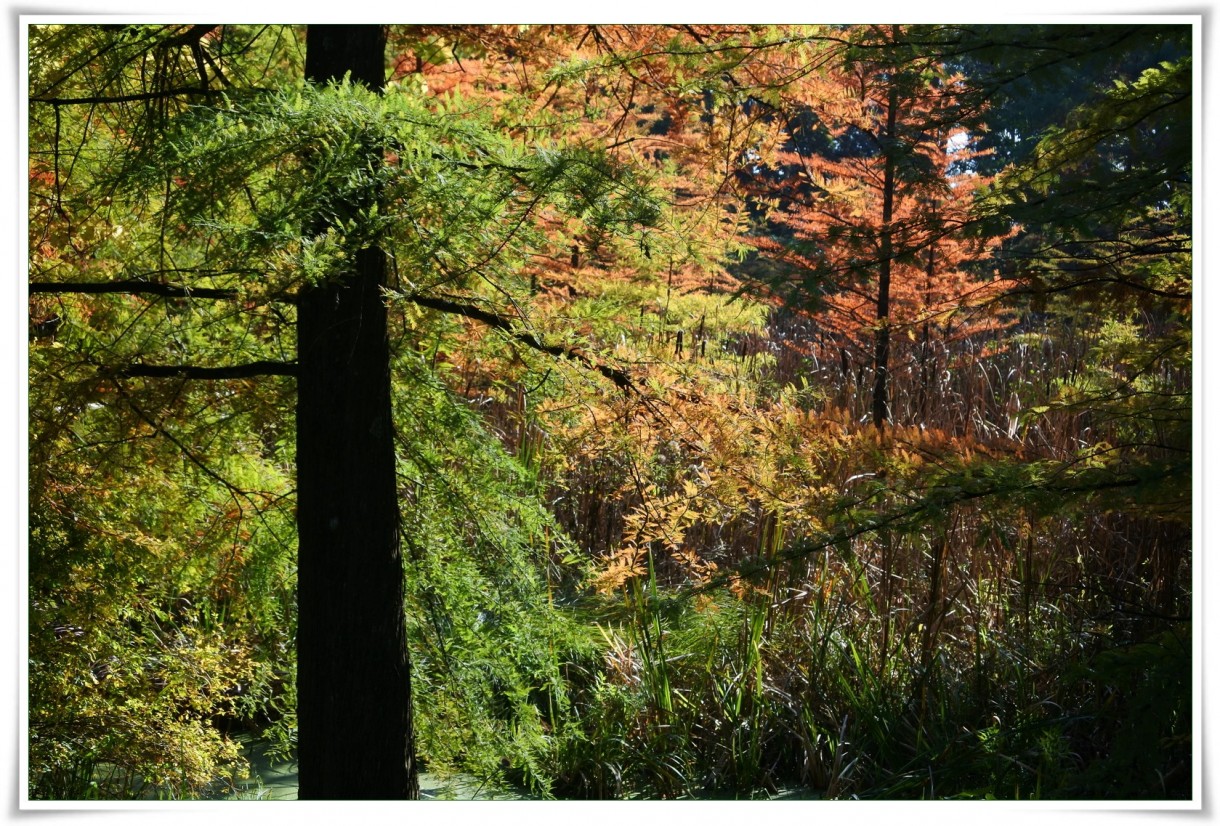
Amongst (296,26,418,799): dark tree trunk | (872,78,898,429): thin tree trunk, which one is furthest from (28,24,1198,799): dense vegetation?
(872,78,898,429): thin tree trunk

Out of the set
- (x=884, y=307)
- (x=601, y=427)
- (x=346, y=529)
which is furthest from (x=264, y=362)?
(x=884, y=307)

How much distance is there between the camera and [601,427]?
2.90 m

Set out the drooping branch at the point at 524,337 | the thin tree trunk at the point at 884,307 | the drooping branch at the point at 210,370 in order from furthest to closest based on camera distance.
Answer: the thin tree trunk at the point at 884,307 < the drooping branch at the point at 210,370 < the drooping branch at the point at 524,337

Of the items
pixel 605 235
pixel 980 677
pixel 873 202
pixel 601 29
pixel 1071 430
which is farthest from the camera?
pixel 873 202

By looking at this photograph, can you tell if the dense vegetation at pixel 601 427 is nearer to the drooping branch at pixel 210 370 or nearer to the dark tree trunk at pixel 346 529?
the drooping branch at pixel 210 370

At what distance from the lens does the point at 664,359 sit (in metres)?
2.83

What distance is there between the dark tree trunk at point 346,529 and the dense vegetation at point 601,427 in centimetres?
12

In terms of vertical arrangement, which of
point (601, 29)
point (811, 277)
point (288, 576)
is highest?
point (601, 29)

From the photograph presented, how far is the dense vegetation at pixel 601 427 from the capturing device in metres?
2.30

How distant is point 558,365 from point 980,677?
204cm

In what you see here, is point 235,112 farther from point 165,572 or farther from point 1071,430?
point 1071,430

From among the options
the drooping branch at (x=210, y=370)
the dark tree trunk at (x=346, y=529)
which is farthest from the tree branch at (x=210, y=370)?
the dark tree trunk at (x=346, y=529)

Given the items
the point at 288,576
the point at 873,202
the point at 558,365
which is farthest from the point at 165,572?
the point at 873,202

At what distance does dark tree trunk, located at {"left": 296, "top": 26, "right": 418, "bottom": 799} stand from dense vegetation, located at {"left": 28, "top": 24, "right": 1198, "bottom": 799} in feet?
0.39
